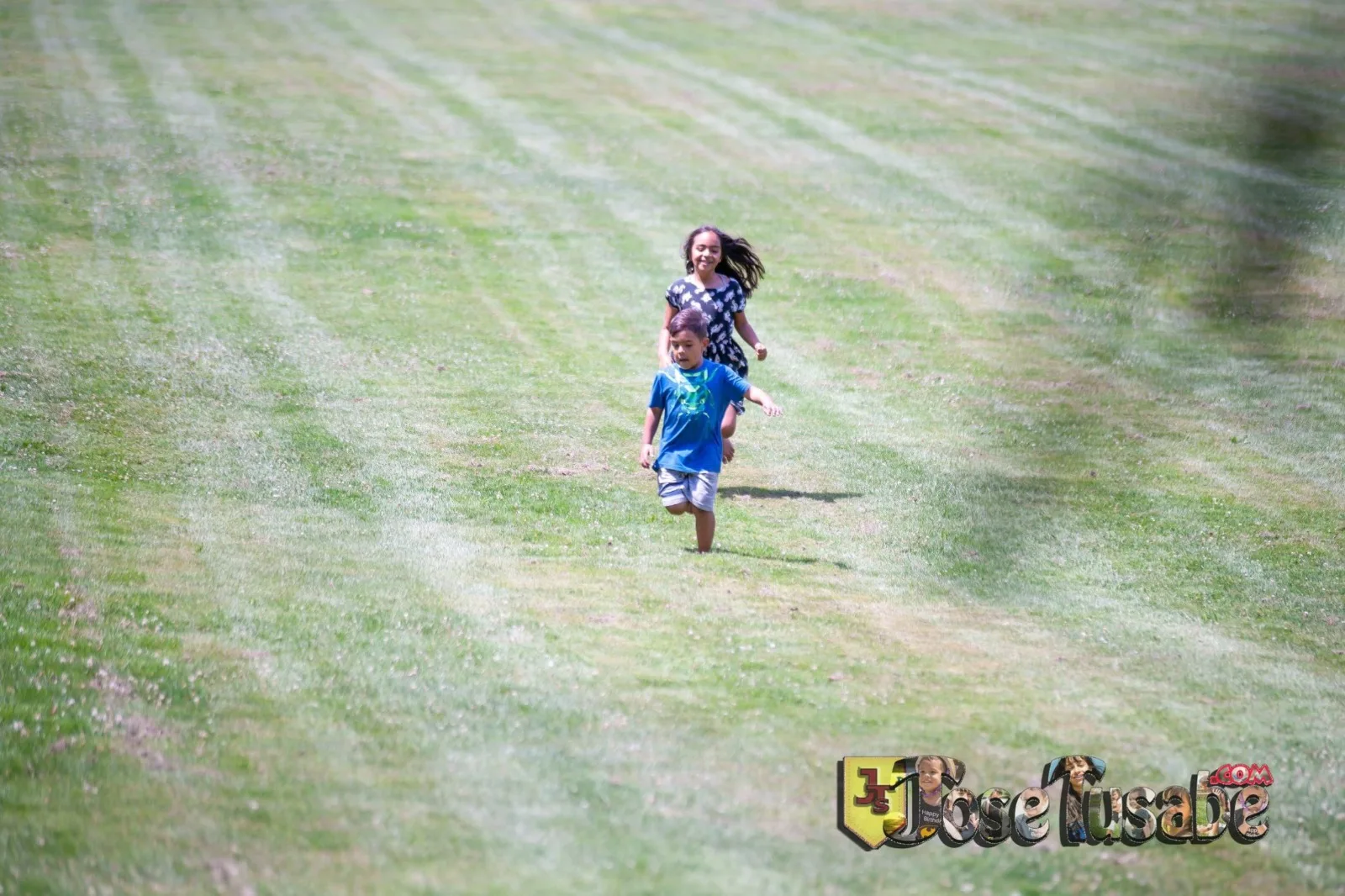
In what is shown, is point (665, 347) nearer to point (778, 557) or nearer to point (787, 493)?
point (778, 557)

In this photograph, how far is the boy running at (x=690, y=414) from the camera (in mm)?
9078

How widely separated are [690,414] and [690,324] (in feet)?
1.82

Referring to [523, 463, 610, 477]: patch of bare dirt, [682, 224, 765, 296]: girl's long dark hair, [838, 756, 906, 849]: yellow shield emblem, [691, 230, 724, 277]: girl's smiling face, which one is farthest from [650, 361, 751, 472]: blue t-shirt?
[838, 756, 906, 849]: yellow shield emblem

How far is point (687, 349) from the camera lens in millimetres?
9086

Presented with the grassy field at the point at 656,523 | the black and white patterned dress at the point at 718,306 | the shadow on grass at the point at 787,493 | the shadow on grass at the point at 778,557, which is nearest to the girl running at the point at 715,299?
the black and white patterned dress at the point at 718,306

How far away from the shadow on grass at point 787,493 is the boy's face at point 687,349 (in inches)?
96.5

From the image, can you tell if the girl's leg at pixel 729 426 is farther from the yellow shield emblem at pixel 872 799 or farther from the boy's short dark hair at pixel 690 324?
the yellow shield emblem at pixel 872 799

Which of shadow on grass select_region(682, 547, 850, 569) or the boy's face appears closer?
the boy's face

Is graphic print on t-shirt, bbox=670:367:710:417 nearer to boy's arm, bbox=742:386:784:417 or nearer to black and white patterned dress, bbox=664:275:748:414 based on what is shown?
boy's arm, bbox=742:386:784:417

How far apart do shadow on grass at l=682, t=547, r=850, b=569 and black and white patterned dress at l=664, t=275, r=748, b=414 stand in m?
1.38

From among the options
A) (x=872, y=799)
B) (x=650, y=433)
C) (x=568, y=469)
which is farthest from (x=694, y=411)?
(x=872, y=799)

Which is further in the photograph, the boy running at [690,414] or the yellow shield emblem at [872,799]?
the boy running at [690,414]

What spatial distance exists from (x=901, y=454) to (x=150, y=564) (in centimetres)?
654

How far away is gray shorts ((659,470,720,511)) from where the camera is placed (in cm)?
909
